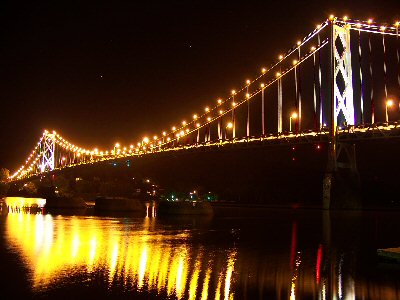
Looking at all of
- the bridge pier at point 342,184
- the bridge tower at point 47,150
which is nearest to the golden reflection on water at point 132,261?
the bridge pier at point 342,184

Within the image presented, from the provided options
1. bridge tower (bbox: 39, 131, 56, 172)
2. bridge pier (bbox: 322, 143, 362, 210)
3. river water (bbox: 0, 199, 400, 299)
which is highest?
bridge tower (bbox: 39, 131, 56, 172)

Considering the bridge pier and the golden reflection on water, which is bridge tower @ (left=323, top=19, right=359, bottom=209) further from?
the golden reflection on water

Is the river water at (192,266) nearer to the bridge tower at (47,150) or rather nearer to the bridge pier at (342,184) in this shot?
the bridge pier at (342,184)

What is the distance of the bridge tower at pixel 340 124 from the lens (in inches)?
1623

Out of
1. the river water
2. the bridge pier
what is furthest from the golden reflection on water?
the bridge pier

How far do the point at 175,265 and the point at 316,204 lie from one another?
42488mm

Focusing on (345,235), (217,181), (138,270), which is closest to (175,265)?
(138,270)

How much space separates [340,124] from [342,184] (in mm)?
5257

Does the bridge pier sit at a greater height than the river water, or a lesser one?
greater

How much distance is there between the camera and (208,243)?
1738 centimetres

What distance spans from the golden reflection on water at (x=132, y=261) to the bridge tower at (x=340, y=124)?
24107mm

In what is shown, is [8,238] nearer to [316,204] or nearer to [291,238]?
[291,238]

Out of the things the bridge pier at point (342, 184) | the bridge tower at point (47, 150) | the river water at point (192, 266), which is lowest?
the river water at point (192, 266)

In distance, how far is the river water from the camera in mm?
9508
